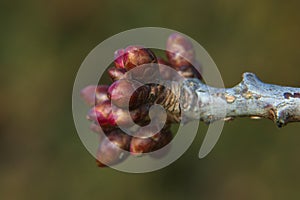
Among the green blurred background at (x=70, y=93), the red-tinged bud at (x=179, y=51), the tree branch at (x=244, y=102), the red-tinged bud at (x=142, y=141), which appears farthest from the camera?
the green blurred background at (x=70, y=93)

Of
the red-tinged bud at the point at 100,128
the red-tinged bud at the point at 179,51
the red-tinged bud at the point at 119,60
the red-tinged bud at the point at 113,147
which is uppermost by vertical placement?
the red-tinged bud at the point at 179,51

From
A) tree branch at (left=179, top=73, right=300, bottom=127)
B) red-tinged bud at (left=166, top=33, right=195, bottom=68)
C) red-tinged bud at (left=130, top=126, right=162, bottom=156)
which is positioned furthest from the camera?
red-tinged bud at (left=166, top=33, right=195, bottom=68)

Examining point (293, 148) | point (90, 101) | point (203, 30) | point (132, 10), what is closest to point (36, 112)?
point (132, 10)

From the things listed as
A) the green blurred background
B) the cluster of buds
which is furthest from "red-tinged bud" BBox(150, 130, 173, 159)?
the green blurred background

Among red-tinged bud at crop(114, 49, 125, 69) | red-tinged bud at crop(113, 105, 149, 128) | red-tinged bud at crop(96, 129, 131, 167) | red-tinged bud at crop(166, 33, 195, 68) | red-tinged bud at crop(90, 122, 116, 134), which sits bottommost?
red-tinged bud at crop(96, 129, 131, 167)

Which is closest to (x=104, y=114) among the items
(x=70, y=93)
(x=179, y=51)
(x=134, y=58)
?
(x=134, y=58)

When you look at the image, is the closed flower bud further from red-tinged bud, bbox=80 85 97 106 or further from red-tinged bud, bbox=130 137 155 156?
red-tinged bud, bbox=80 85 97 106

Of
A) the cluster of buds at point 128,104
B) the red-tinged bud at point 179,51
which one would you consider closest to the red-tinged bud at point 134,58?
the cluster of buds at point 128,104

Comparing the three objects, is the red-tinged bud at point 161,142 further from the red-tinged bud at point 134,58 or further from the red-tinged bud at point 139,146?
the red-tinged bud at point 134,58
